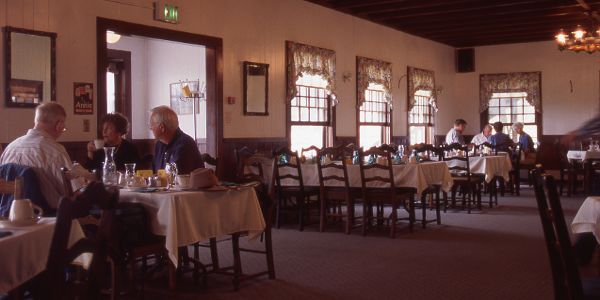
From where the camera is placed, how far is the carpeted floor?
467 cm

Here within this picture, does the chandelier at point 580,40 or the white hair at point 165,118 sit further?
the chandelier at point 580,40

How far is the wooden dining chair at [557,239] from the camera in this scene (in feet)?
7.70

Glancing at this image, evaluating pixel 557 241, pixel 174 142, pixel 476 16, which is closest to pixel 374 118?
pixel 476 16

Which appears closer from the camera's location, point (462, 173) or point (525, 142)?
point (462, 173)

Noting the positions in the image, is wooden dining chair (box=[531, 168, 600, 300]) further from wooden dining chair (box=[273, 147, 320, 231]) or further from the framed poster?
the framed poster

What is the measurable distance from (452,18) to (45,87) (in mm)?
8093

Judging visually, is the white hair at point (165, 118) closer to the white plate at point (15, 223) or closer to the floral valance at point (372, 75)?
the white plate at point (15, 223)

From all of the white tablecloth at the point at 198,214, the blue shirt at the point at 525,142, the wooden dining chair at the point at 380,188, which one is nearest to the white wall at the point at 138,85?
the wooden dining chair at the point at 380,188

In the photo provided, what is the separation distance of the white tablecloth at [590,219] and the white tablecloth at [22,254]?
2.79 metres

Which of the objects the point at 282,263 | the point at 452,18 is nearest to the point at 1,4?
the point at 282,263

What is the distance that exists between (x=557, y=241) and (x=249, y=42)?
715 centimetres

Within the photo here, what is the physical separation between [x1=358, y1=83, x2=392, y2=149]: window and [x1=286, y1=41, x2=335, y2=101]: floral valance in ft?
4.52

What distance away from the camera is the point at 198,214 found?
4367 mm

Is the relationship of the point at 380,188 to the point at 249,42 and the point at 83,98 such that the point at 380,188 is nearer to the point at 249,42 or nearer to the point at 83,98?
the point at 249,42
